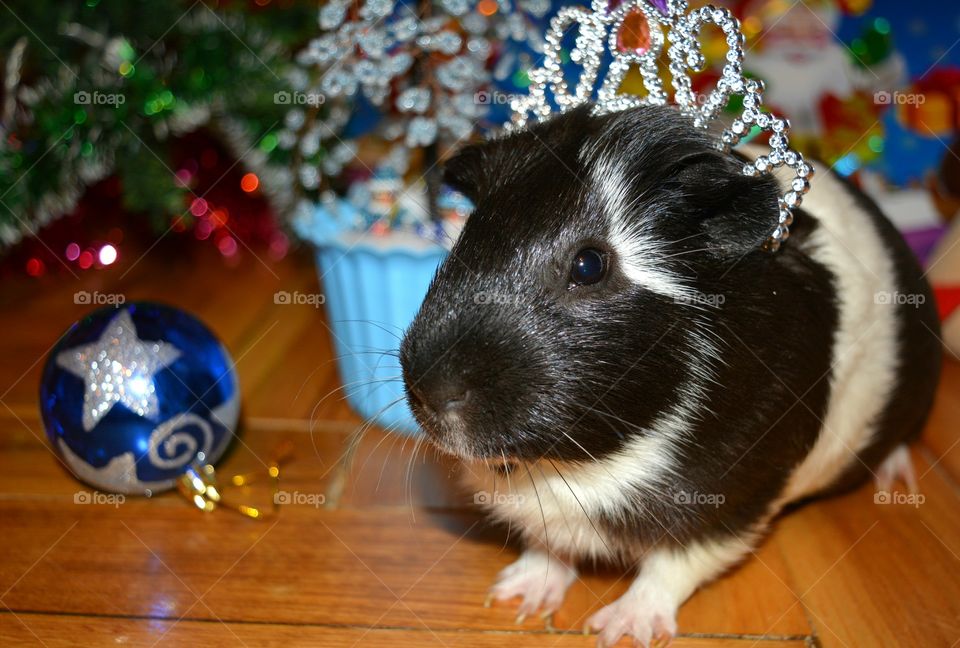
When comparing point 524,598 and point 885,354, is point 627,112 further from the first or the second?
point 524,598

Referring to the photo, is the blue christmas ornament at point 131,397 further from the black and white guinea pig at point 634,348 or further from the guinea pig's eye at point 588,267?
the guinea pig's eye at point 588,267

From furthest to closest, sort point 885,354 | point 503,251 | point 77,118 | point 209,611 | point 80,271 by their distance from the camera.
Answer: point 80,271
point 77,118
point 885,354
point 209,611
point 503,251

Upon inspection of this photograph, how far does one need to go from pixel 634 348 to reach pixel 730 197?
247mm

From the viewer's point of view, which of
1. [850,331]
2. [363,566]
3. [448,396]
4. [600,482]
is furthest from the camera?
[363,566]

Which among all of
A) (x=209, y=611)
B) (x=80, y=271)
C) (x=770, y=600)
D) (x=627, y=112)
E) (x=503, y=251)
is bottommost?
(x=80, y=271)

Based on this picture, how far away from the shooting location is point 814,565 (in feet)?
4.77

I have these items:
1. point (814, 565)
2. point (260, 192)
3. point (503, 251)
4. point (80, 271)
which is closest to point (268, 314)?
point (260, 192)

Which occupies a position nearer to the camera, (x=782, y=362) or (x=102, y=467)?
(x=782, y=362)

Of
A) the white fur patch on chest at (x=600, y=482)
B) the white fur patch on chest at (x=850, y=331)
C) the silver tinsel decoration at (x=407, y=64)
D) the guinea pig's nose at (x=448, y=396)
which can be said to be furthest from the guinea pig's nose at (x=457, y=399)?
the silver tinsel decoration at (x=407, y=64)

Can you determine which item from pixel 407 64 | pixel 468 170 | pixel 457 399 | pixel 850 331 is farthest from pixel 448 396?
pixel 407 64

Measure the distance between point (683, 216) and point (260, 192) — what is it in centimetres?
181

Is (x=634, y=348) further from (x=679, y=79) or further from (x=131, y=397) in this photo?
(x=131, y=397)

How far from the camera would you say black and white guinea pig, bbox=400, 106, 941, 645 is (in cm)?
108

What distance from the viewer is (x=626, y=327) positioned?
1.12 m
